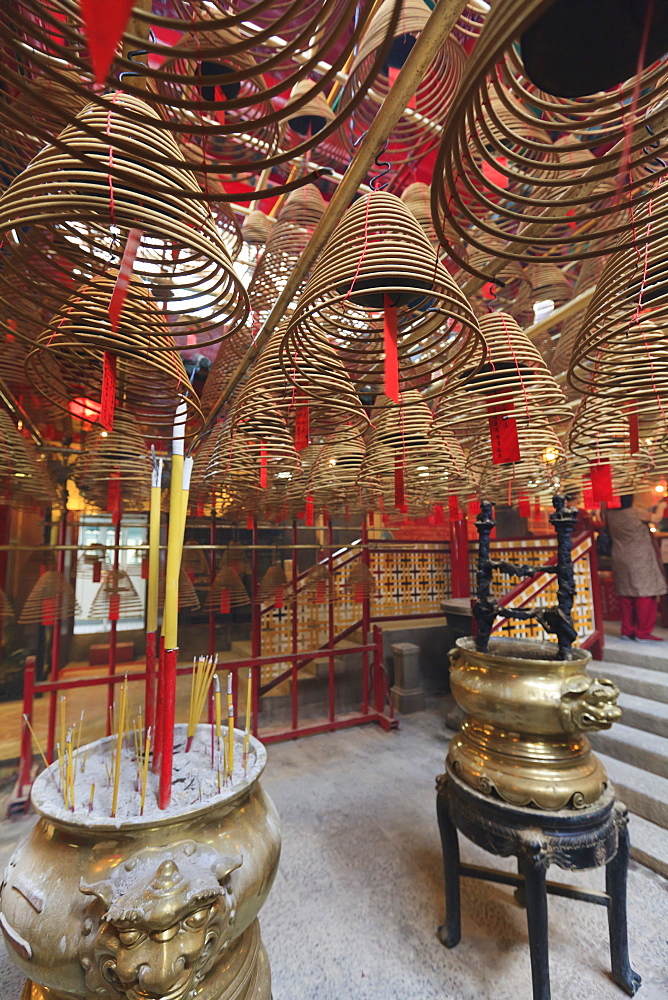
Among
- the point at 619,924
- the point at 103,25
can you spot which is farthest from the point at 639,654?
the point at 103,25

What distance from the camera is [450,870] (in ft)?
5.98

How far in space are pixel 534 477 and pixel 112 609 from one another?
323 cm

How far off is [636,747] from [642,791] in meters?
0.36

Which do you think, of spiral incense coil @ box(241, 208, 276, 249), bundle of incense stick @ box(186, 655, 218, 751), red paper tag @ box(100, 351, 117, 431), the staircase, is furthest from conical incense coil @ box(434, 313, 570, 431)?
the staircase

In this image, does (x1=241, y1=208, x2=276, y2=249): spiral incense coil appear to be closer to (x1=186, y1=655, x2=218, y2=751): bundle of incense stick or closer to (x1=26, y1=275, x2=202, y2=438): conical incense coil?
(x1=26, y1=275, x2=202, y2=438): conical incense coil

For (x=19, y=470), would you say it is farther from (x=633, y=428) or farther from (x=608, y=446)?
(x=608, y=446)

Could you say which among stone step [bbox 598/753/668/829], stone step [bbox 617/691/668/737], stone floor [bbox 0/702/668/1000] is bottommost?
stone floor [bbox 0/702/668/1000]

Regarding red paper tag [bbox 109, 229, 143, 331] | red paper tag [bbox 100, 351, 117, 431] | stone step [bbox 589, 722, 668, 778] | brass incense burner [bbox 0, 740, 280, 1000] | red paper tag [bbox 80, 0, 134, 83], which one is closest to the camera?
red paper tag [bbox 80, 0, 134, 83]

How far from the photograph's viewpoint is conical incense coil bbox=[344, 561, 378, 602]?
4.73 m

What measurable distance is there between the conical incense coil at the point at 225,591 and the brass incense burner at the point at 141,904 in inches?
117

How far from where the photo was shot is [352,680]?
16.0 feet

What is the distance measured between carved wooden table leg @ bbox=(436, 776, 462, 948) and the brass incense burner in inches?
33.4

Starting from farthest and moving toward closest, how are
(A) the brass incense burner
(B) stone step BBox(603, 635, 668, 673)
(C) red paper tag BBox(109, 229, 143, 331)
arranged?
(B) stone step BBox(603, 635, 668, 673)
(A) the brass incense burner
(C) red paper tag BBox(109, 229, 143, 331)

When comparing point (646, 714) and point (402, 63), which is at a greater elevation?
point (402, 63)
